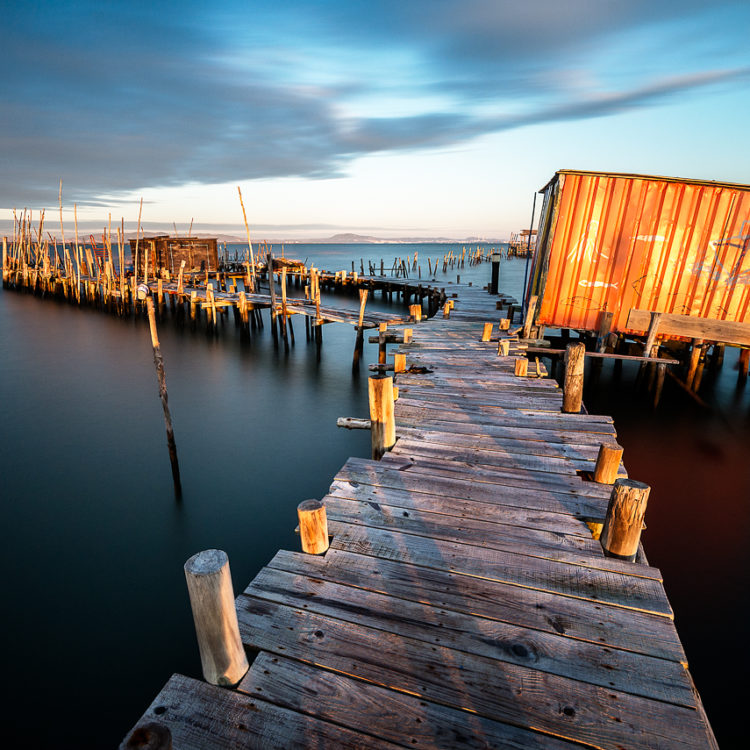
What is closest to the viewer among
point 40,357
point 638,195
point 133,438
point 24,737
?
point 24,737

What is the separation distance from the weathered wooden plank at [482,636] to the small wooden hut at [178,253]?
40.9 metres

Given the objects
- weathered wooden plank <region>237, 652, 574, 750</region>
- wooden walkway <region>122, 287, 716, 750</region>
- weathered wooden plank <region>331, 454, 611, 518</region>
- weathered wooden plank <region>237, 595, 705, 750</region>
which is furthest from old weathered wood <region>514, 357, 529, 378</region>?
weathered wooden plank <region>237, 652, 574, 750</region>

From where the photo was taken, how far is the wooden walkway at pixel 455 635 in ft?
7.99

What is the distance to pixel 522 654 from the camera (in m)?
2.84

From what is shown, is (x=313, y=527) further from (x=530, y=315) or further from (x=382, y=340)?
(x=382, y=340)

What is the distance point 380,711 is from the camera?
2.52 m

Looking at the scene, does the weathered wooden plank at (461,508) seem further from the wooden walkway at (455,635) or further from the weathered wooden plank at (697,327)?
the weathered wooden plank at (697,327)

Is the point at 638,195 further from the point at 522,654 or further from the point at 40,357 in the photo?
the point at 40,357

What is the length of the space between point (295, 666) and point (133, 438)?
11753 mm

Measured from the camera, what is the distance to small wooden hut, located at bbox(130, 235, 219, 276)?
38.7 m

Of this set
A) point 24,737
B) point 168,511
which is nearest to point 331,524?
point 24,737

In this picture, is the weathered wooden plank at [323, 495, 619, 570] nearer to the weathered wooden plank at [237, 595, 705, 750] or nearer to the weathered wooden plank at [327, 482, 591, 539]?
the weathered wooden plank at [327, 482, 591, 539]

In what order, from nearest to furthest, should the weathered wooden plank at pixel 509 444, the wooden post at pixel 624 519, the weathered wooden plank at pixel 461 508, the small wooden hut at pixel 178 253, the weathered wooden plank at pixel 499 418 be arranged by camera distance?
the wooden post at pixel 624 519 → the weathered wooden plank at pixel 461 508 → the weathered wooden plank at pixel 509 444 → the weathered wooden plank at pixel 499 418 → the small wooden hut at pixel 178 253

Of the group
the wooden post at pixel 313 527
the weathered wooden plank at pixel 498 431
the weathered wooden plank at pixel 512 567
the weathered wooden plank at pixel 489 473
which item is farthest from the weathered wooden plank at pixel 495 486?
the wooden post at pixel 313 527
